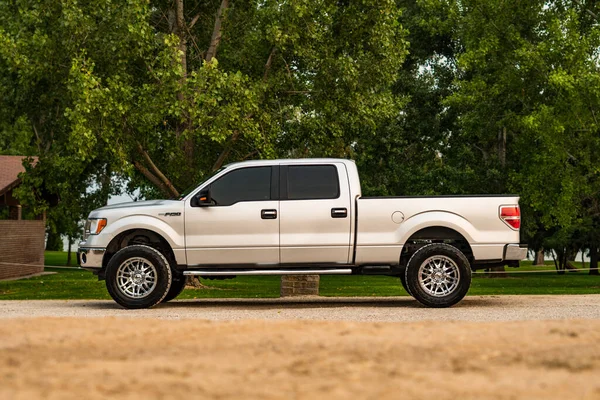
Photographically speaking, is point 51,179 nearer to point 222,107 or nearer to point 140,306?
point 222,107

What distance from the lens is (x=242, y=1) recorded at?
88.0 ft

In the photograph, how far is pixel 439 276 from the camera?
573 inches

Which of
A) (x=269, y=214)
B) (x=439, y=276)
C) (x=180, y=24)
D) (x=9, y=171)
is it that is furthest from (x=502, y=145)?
(x=269, y=214)

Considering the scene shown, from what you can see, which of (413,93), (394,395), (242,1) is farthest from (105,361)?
(413,93)

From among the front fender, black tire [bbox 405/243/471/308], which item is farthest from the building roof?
black tire [bbox 405/243/471/308]

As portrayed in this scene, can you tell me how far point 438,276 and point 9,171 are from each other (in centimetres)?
2357

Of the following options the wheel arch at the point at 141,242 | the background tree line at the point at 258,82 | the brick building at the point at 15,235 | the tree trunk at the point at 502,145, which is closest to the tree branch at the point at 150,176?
the background tree line at the point at 258,82

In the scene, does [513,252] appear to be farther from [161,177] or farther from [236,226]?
[161,177]

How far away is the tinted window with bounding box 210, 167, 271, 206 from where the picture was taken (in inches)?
583

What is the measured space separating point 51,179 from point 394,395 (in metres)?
23.1

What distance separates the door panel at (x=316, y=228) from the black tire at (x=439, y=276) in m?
1.01

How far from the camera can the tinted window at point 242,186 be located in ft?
48.5

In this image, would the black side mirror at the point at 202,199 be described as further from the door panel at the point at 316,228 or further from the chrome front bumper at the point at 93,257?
the chrome front bumper at the point at 93,257

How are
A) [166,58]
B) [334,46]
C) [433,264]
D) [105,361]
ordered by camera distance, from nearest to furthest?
[105,361] < [433,264] < [166,58] < [334,46]
